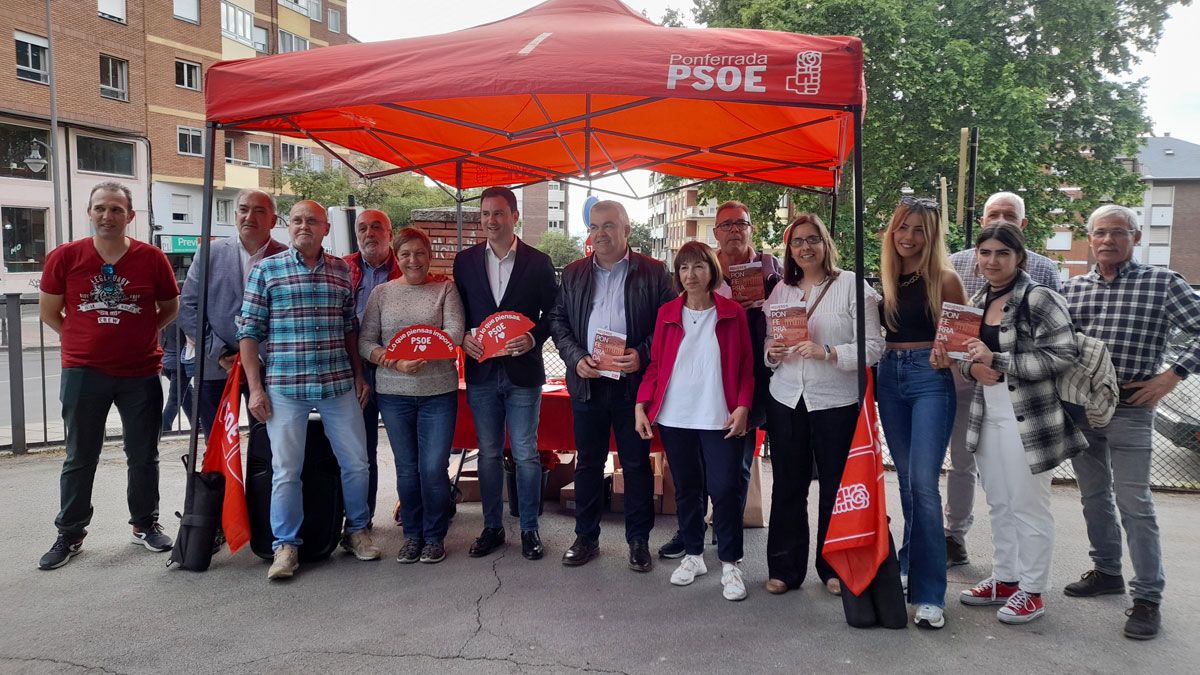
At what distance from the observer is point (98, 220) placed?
405 cm

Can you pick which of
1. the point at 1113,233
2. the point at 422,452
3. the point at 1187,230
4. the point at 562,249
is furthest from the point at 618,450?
the point at 1187,230

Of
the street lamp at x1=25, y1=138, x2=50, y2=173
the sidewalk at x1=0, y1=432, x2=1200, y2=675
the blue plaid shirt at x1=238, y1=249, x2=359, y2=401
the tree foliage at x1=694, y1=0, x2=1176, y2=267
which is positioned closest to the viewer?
the sidewalk at x1=0, y1=432, x2=1200, y2=675

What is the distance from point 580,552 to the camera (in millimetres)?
4285

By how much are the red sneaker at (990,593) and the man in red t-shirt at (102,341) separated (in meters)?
4.40

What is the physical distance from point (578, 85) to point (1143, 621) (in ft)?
11.5

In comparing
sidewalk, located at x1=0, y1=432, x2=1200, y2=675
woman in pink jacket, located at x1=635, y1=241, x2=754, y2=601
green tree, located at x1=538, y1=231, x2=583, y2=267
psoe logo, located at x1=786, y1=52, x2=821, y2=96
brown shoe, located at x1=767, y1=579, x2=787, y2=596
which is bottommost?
sidewalk, located at x1=0, y1=432, x2=1200, y2=675

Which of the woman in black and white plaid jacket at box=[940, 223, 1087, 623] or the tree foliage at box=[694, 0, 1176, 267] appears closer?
the woman in black and white plaid jacket at box=[940, 223, 1087, 623]

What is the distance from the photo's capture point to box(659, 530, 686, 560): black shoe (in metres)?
4.40

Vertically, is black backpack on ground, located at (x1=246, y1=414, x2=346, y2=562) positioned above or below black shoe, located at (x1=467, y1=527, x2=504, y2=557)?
above

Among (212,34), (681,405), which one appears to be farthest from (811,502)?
(212,34)

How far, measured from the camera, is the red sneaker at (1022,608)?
351cm

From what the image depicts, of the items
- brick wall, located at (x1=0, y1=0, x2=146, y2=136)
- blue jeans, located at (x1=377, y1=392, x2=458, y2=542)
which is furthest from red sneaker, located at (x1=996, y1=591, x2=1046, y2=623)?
brick wall, located at (x1=0, y1=0, x2=146, y2=136)

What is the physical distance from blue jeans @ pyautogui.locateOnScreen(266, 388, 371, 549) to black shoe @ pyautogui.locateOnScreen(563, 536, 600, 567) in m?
1.20

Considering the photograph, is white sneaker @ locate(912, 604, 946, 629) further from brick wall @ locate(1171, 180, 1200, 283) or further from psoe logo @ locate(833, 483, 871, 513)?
brick wall @ locate(1171, 180, 1200, 283)
